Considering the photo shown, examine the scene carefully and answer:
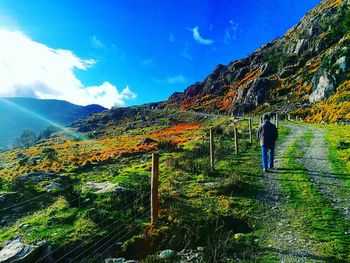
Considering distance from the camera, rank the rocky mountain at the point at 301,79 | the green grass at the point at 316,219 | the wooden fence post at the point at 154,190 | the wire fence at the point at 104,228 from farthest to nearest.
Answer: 1. the rocky mountain at the point at 301,79
2. the wooden fence post at the point at 154,190
3. the wire fence at the point at 104,228
4. the green grass at the point at 316,219

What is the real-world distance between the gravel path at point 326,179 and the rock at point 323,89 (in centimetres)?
5052

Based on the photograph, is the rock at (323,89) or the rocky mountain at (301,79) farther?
the rock at (323,89)

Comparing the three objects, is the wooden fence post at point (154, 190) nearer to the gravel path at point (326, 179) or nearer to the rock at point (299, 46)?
the gravel path at point (326, 179)

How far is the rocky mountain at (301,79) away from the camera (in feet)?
210

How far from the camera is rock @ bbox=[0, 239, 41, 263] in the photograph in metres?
9.16

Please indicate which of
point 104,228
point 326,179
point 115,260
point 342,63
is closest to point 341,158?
point 326,179

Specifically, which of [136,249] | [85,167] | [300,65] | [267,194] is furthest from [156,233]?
[300,65]

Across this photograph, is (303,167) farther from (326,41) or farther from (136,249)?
(326,41)

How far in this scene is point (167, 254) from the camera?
827 cm

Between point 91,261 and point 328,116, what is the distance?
153 feet

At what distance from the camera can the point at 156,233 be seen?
9570 millimetres

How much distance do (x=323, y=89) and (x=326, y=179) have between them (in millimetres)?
60445

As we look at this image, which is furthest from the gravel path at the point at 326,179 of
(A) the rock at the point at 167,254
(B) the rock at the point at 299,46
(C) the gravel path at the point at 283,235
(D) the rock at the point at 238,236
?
(B) the rock at the point at 299,46

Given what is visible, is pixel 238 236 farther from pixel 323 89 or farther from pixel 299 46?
pixel 299 46
